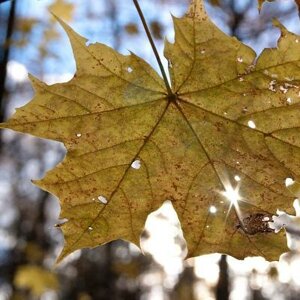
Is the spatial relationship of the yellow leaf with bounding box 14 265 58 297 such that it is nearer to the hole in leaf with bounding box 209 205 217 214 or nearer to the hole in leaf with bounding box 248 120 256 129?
the hole in leaf with bounding box 209 205 217 214

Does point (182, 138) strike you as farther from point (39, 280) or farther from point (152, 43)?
point (39, 280)

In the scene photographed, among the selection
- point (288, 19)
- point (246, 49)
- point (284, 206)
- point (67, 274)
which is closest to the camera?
point (246, 49)

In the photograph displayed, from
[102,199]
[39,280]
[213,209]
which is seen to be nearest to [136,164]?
[102,199]

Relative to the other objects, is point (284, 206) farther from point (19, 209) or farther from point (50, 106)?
point (19, 209)

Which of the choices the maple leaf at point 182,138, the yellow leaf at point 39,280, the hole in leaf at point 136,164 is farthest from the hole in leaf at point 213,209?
the yellow leaf at point 39,280

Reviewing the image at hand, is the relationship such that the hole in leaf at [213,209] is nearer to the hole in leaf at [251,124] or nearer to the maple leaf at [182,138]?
the maple leaf at [182,138]

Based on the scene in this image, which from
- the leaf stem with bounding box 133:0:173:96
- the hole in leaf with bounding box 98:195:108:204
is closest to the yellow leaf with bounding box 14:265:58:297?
the hole in leaf with bounding box 98:195:108:204

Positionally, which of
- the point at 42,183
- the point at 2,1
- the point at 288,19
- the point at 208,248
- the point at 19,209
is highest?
the point at 19,209

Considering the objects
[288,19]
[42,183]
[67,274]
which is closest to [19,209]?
[67,274]
